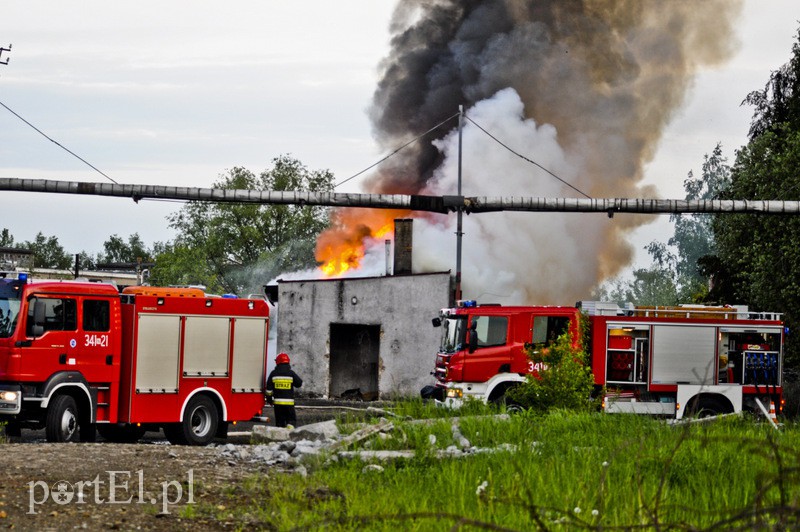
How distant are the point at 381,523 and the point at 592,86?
5788 centimetres

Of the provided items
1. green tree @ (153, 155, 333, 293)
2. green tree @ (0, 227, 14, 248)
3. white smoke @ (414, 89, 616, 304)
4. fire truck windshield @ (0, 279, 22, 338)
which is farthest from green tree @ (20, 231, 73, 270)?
fire truck windshield @ (0, 279, 22, 338)

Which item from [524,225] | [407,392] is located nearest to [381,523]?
[407,392]

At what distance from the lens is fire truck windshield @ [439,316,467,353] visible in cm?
2312

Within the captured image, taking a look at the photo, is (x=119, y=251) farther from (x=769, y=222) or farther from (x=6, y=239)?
(x=769, y=222)

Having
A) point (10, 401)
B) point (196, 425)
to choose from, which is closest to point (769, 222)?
point (196, 425)

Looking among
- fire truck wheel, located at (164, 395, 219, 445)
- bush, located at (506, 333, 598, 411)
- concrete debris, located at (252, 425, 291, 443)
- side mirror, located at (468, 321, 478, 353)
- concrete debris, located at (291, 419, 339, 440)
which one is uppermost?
side mirror, located at (468, 321, 478, 353)

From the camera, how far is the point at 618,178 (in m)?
60.9

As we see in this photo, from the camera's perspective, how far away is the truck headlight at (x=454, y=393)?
2230 centimetres

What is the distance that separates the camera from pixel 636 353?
23359mm

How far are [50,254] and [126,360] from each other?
151638 mm

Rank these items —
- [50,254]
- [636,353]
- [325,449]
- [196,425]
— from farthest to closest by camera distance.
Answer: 1. [50,254]
2. [636,353]
3. [196,425]
4. [325,449]

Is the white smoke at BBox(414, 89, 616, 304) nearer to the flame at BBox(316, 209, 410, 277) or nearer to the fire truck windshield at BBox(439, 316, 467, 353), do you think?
the flame at BBox(316, 209, 410, 277)

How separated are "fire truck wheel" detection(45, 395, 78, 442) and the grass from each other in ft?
20.7

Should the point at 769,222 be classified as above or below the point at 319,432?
above
